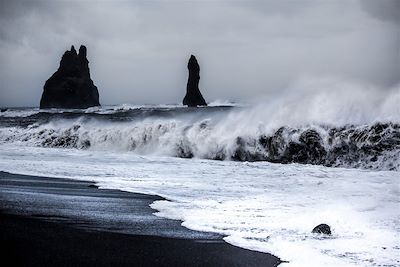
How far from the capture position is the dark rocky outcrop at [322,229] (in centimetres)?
452

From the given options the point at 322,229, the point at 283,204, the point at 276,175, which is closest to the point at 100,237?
the point at 322,229

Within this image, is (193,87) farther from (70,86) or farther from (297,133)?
(297,133)

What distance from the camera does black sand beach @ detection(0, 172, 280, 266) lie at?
137 inches

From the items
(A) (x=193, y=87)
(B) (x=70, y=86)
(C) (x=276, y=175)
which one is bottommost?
(C) (x=276, y=175)

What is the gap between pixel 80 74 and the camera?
88.0 metres

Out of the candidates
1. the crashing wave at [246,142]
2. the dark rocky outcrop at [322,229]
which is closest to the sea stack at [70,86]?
the crashing wave at [246,142]

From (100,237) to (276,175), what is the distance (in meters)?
6.26

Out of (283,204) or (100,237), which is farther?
(283,204)

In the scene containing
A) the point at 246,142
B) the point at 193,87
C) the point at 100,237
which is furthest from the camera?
the point at 193,87

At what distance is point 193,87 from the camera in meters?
71.3

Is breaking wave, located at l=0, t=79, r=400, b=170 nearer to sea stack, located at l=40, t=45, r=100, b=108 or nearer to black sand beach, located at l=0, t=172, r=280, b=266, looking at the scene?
black sand beach, located at l=0, t=172, r=280, b=266

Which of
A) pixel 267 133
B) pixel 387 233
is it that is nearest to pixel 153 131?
pixel 267 133

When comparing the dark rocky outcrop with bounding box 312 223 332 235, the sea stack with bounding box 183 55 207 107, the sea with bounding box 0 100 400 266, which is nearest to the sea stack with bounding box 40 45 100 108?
the sea stack with bounding box 183 55 207 107

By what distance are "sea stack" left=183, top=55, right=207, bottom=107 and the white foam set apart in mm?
59637
